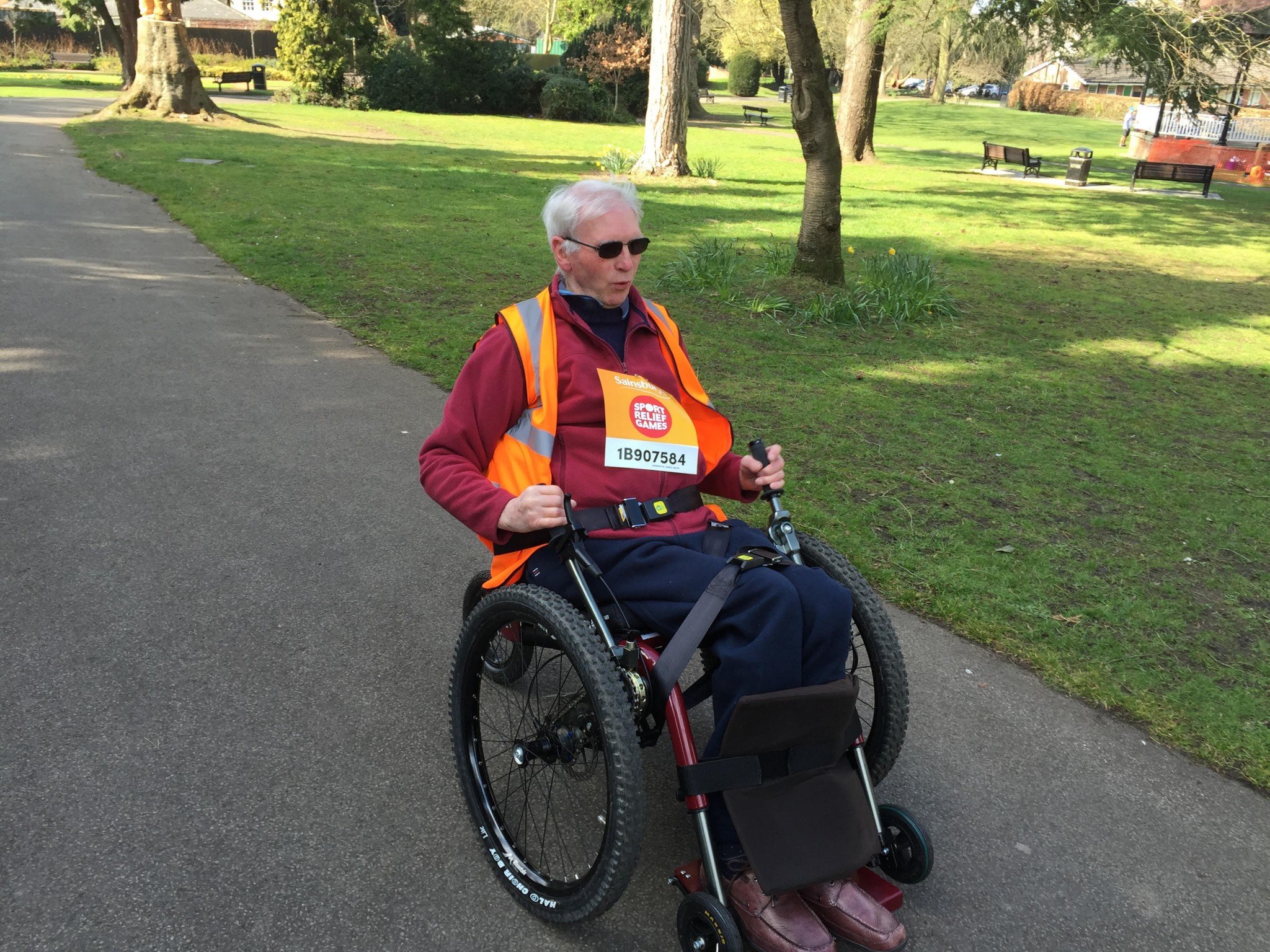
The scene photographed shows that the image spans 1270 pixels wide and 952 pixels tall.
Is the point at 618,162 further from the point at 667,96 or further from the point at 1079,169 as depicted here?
the point at 1079,169

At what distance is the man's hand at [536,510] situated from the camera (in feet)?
8.03

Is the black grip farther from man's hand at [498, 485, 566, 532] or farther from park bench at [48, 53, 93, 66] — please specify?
park bench at [48, 53, 93, 66]

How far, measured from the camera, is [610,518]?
262 centimetres

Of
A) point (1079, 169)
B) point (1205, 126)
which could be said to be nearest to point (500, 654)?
point (1079, 169)

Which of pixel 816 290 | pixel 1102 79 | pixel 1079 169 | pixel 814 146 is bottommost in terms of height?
pixel 816 290

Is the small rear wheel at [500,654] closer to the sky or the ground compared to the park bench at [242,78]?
closer to the ground

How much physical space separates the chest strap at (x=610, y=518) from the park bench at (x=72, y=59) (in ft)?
172

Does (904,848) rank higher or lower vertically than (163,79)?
lower

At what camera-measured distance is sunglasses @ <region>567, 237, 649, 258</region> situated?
2.75 meters

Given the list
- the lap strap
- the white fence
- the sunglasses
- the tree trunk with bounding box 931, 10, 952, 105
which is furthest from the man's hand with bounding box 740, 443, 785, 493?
the white fence

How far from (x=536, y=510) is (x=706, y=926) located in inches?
40.2

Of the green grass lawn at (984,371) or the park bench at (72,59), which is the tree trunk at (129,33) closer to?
the green grass lawn at (984,371)

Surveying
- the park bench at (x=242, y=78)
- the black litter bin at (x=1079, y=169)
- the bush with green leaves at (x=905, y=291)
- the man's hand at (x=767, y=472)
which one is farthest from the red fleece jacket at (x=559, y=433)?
the park bench at (x=242, y=78)

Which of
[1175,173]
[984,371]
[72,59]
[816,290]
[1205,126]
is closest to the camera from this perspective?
[984,371]
